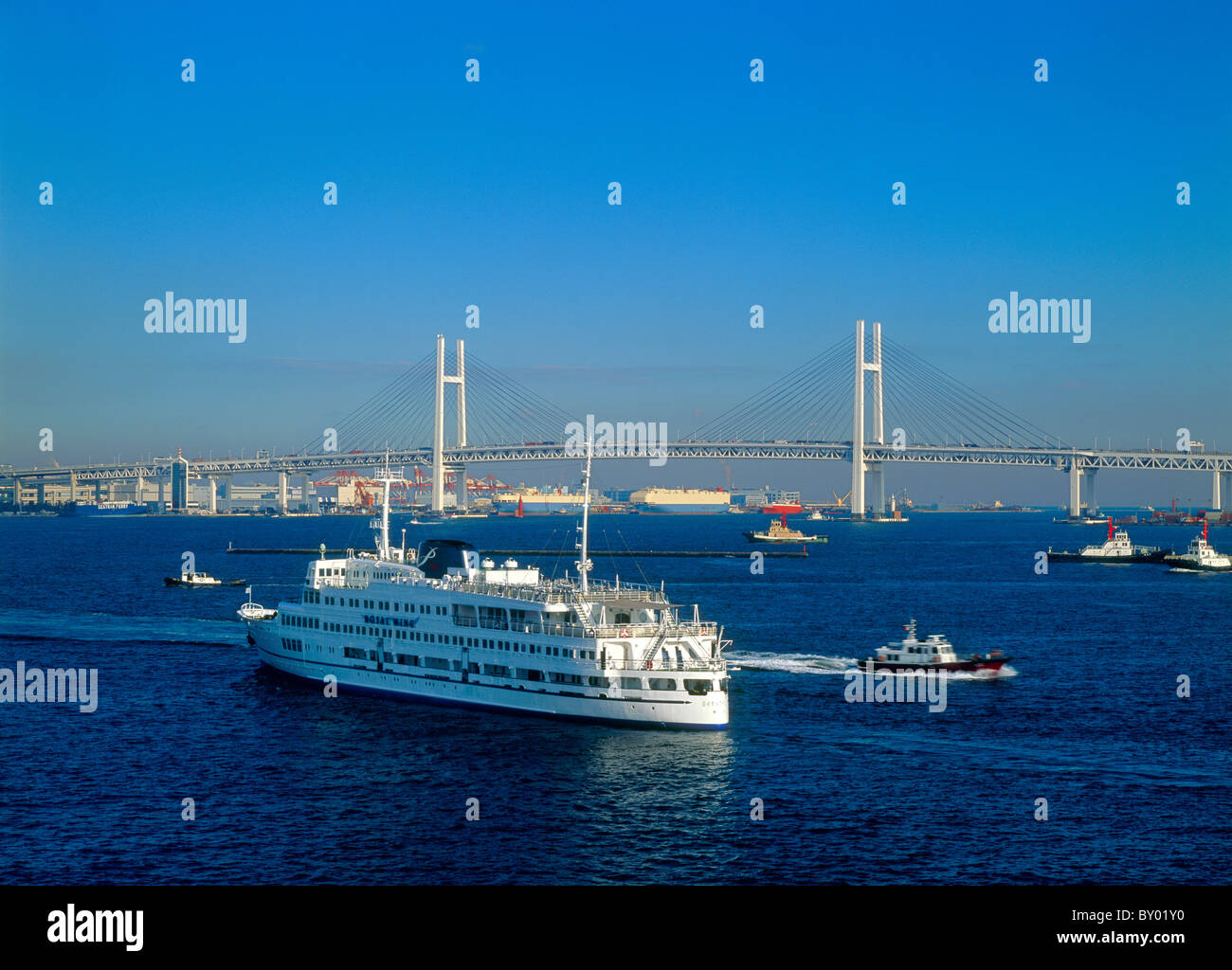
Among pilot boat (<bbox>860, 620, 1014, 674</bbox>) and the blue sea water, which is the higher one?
pilot boat (<bbox>860, 620, 1014, 674</bbox>)

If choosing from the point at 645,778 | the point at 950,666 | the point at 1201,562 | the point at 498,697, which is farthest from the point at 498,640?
the point at 1201,562

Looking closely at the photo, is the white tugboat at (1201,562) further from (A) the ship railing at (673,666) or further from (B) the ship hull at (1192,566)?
(A) the ship railing at (673,666)

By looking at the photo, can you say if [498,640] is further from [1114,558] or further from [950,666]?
[1114,558]

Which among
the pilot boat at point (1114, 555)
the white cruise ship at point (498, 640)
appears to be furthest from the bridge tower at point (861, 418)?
the white cruise ship at point (498, 640)

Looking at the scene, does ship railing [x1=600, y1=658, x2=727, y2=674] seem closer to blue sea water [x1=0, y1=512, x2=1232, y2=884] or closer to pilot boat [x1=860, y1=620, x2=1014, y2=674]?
blue sea water [x1=0, y1=512, x2=1232, y2=884]

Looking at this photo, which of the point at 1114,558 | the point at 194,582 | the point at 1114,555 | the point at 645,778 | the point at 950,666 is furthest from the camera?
the point at 1114,555

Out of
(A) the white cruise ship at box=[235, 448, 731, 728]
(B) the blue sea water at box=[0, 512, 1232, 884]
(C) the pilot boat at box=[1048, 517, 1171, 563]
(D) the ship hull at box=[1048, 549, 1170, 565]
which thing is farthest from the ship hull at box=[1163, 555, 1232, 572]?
(A) the white cruise ship at box=[235, 448, 731, 728]
